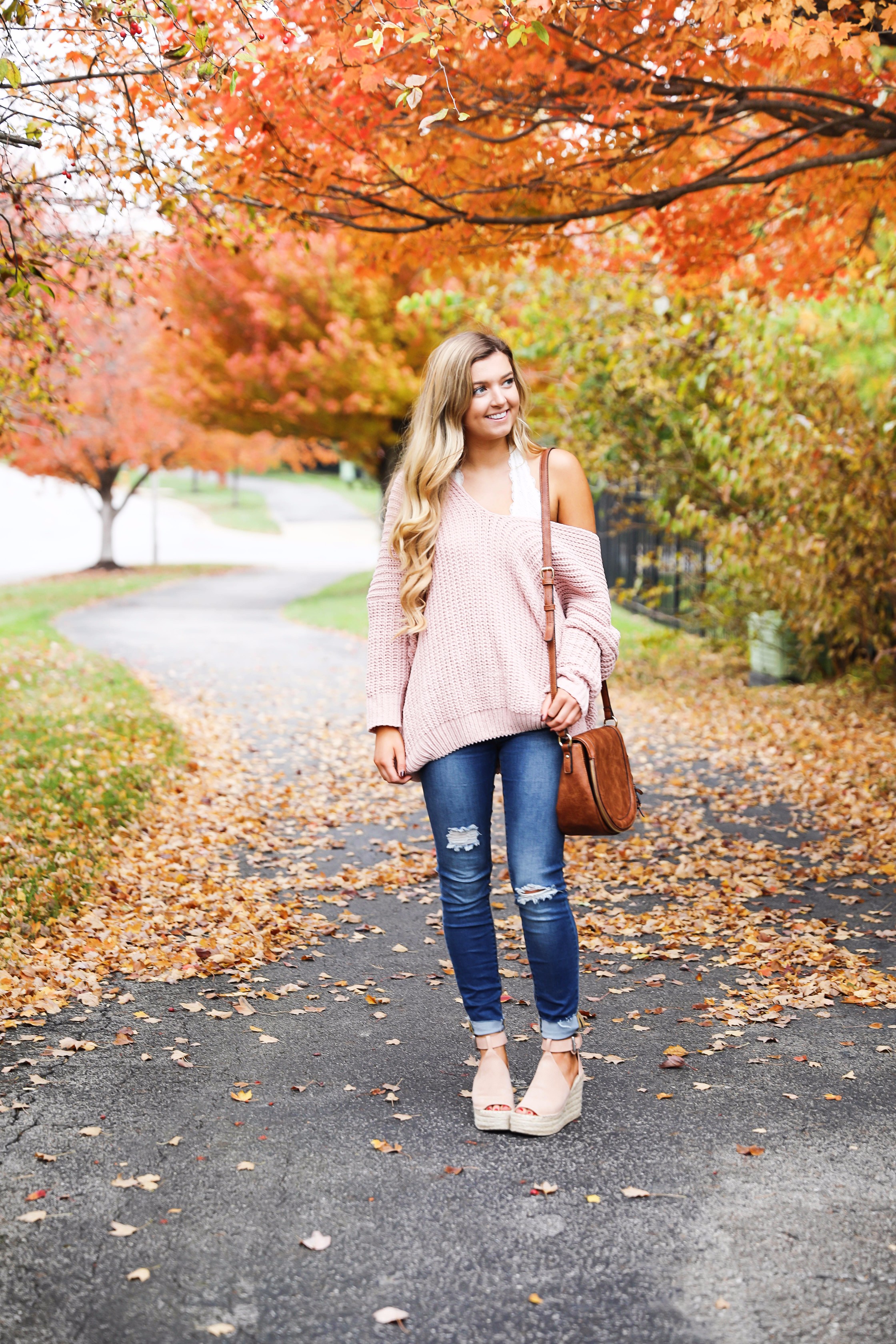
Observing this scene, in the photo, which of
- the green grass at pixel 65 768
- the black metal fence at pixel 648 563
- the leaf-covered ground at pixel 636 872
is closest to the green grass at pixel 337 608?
the black metal fence at pixel 648 563

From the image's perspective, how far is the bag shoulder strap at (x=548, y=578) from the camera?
3.13 meters

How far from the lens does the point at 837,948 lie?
4613 millimetres

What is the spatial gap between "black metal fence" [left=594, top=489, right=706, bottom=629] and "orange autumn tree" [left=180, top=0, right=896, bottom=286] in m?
5.09

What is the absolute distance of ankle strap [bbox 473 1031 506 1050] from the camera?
330cm

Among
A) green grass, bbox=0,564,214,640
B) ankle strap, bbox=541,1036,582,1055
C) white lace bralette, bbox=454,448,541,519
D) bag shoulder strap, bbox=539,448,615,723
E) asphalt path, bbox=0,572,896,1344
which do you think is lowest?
green grass, bbox=0,564,214,640

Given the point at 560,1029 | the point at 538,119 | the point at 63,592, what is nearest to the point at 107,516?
the point at 63,592

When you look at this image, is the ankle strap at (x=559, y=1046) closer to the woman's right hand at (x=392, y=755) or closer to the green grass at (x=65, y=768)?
the woman's right hand at (x=392, y=755)

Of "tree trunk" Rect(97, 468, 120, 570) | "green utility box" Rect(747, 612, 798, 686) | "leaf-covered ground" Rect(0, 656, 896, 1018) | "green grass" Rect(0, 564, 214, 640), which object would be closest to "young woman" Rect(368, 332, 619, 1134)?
"leaf-covered ground" Rect(0, 656, 896, 1018)

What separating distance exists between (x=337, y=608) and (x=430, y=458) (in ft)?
54.7

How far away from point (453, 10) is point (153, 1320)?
148 inches

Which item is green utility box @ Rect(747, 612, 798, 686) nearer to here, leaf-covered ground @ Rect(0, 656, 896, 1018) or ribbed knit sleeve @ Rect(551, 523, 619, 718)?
leaf-covered ground @ Rect(0, 656, 896, 1018)

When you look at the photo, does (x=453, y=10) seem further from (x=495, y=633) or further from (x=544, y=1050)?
(x=544, y=1050)

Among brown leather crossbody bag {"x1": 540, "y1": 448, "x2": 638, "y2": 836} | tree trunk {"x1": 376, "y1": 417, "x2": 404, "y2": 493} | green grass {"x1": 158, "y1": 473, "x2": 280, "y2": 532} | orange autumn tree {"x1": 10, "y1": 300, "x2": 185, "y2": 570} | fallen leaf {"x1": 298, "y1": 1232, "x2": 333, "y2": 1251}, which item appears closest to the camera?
fallen leaf {"x1": 298, "y1": 1232, "x2": 333, "y2": 1251}

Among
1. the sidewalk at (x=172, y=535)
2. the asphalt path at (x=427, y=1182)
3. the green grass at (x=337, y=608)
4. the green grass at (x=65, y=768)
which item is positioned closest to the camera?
the asphalt path at (x=427, y=1182)
